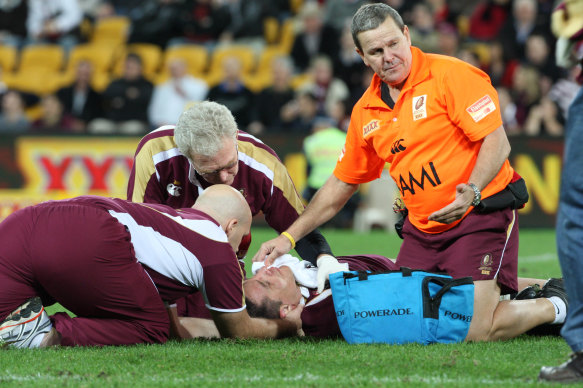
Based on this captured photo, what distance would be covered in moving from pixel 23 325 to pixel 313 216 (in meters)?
1.93

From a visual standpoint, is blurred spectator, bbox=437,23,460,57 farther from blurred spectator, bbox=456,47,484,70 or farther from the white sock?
the white sock

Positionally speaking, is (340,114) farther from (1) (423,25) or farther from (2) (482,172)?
(2) (482,172)

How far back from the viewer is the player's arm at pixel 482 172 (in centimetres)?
483

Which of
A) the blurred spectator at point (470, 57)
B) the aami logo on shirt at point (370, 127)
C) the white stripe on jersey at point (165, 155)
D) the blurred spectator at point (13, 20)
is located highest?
the blurred spectator at point (13, 20)

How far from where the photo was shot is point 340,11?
15227mm

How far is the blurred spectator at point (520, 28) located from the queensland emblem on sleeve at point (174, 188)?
375 inches

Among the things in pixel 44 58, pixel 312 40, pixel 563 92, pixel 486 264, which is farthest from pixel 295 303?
pixel 44 58

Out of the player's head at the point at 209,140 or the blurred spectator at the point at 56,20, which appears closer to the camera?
the player's head at the point at 209,140

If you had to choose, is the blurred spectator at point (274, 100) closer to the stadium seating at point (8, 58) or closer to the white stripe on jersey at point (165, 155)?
the stadium seating at point (8, 58)

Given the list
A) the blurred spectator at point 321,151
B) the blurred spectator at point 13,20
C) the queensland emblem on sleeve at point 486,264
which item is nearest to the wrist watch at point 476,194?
the queensland emblem on sleeve at point 486,264

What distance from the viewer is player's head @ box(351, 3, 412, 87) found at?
17.2 ft

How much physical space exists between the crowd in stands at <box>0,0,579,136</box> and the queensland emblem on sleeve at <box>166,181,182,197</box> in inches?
283

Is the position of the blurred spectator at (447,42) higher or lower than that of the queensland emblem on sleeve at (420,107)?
higher

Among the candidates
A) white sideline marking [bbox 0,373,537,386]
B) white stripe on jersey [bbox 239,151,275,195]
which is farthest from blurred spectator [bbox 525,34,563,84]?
white sideline marking [bbox 0,373,537,386]
